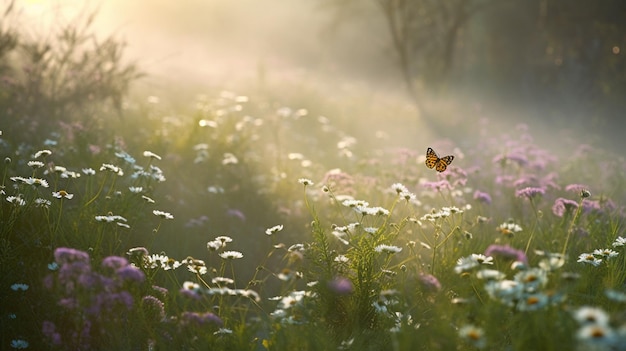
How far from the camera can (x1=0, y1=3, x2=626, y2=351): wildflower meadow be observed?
325cm

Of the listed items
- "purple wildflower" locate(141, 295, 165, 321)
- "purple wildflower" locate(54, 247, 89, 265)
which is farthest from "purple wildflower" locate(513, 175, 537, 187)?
"purple wildflower" locate(54, 247, 89, 265)

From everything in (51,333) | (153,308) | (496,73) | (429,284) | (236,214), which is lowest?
(51,333)

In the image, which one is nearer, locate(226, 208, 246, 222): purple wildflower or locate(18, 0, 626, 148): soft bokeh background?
locate(226, 208, 246, 222): purple wildflower

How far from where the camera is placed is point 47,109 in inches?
319

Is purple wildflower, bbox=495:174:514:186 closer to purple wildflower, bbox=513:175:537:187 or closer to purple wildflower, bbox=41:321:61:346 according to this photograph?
purple wildflower, bbox=513:175:537:187

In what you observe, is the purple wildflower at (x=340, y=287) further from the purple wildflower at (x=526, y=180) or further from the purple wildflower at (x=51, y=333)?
the purple wildflower at (x=526, y=180)

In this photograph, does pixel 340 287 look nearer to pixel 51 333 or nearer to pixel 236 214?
pixel 51 333

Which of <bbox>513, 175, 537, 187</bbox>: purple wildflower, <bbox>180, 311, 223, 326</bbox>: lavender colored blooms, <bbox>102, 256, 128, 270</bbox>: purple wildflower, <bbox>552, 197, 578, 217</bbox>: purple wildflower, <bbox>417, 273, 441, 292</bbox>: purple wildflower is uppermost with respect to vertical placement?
<bbox>513, 175, 537, 187</bbox>: purple wildflower

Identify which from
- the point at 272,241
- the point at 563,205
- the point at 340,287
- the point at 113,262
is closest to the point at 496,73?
the point at 272,241

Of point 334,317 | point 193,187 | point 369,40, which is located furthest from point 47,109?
point 369,40

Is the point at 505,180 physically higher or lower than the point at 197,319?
higher

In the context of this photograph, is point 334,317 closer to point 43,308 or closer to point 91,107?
point 43,308

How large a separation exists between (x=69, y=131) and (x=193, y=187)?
149 centimetres

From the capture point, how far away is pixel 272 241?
22.5ft
